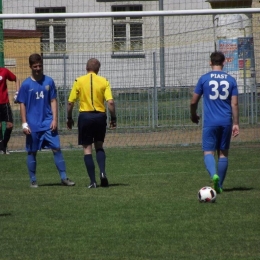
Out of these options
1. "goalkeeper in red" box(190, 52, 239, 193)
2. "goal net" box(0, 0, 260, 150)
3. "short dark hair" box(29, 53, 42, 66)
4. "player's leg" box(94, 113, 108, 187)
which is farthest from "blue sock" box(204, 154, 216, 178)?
"goal net" box(0, 0, 260, 150)

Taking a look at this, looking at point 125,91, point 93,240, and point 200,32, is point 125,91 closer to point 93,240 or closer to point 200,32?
point 200,32

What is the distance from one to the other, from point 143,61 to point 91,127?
8120 millimetres

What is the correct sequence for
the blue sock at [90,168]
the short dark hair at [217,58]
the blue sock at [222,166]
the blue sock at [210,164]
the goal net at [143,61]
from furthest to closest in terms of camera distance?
the goal net at [143,61], the blue sock at [90,168], the blue sock at [222,166], the short dark hair at [217,58], the blue sock at [210,164]

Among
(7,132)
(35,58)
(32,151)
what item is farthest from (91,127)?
(7,132)

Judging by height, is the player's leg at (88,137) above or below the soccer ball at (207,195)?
above

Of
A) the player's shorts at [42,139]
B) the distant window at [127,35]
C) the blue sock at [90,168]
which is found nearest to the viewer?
the blue sock at [90,168]

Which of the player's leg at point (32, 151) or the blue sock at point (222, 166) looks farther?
the player's leg at point (32, 151)

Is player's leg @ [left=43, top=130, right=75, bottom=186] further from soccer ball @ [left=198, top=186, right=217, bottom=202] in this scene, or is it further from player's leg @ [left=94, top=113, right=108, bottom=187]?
soccer ball @ [left=198, top=186, right=217, bottom=202]

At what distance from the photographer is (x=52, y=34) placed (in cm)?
1836

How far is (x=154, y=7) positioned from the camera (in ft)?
82.0

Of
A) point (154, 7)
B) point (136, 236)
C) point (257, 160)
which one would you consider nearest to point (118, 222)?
point (136, 236)

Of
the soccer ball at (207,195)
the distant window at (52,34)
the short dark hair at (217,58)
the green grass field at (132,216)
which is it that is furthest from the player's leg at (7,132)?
the soccer ball at (207,195)

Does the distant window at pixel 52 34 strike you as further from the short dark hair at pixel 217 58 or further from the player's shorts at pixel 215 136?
the player's shorts at pixel 215 136

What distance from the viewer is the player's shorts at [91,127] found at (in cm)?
1222
